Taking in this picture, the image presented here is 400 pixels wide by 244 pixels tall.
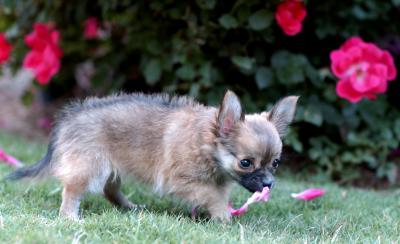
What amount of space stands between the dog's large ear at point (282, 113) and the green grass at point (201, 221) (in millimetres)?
684

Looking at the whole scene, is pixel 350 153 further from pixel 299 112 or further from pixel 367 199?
pixel 367 199

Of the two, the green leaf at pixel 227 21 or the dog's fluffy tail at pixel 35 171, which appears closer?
the dog's fluffy tail at pixel 35 171

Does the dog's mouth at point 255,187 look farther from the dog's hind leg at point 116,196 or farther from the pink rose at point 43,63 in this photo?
the pink rose at point 43,63

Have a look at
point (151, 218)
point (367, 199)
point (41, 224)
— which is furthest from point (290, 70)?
point (41, 224)

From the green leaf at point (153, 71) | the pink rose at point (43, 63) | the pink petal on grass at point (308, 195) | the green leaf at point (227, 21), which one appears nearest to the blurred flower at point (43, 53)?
the pink rose at point (43, 63)

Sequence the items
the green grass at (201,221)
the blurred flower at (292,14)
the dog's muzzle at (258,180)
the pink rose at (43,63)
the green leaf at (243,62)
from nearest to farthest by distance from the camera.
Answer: the green grass at (201,221) → the dog's muzzle at (258,180) → the blurred flower at (292,14) → the green leaf at (243,62) → the pink rose at (43,63)

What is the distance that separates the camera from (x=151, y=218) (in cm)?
412

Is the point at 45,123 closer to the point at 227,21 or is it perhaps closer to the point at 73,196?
the point at 227,21

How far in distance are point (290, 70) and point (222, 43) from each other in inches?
29.8

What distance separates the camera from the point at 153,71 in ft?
23.6

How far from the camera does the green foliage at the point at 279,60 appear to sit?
22.6 feet

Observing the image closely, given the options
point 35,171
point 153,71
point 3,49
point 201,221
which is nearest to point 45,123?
point 3,49

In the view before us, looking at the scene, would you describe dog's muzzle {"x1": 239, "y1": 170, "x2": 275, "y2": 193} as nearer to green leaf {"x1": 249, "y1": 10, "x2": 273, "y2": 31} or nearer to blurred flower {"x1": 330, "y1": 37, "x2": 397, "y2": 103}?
blurred flower {"x1": 330, "y1": 37, "x2": 397, "y2": 103}

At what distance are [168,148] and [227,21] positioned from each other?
2.13 metres
